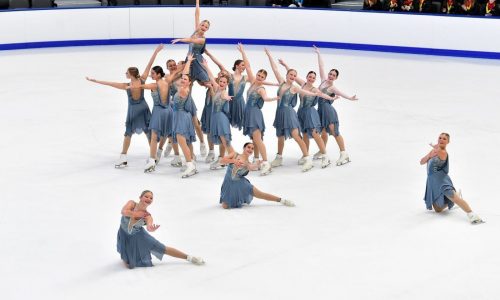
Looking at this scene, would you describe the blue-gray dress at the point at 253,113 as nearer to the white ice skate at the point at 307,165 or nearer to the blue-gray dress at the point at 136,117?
the white ice skate at the point at 307,165

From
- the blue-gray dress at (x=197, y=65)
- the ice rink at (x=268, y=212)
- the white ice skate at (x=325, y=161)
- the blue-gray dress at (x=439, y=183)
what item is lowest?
the ice rink at (x=268, y=212)

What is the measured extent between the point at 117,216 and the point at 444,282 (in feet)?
12.6

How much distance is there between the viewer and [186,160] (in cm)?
1169

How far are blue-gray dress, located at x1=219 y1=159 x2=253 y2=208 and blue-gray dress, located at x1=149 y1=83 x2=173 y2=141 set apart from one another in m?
1.89

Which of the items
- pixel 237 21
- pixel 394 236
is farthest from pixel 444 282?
pixel 237 21

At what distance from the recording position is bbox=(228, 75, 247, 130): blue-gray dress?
12.1 metres

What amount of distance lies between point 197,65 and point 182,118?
1222 mm


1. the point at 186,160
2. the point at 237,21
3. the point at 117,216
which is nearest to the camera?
the point at 117,216

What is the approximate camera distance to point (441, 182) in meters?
9.88

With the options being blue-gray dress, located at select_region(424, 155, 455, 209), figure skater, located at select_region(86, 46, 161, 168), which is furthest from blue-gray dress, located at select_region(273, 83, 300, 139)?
blue-gray dress, located at select_region(424, 155, 455, 209)

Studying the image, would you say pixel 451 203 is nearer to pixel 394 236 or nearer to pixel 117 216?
pixel 394 236

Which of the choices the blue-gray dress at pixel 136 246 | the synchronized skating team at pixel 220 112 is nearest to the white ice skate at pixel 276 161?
the synchronized skating team at pixel 220 112

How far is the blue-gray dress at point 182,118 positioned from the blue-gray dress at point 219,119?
1.00ft

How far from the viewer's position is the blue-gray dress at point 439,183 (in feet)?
32.2
